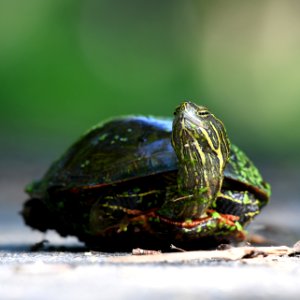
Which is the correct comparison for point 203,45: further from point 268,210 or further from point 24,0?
point 268,210

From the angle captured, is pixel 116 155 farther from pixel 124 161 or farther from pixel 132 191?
pixel 132 191

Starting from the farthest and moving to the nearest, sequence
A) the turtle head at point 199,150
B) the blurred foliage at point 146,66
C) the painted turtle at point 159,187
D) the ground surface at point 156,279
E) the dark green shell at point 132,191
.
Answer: the blurred foliage at point 146,66 < the dark green shell at point 132,191 < the painted turtle at point 159,187 < the turtle head at point 199,150 < the ground surface at point 156,279

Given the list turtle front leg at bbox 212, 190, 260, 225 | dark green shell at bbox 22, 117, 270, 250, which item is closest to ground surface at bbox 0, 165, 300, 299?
dark green shell at bbox 22, 117, 270, 250

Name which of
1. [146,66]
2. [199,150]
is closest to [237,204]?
[199,150]

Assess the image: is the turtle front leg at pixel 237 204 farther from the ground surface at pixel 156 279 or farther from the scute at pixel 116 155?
the ground surface at pixel 156 279

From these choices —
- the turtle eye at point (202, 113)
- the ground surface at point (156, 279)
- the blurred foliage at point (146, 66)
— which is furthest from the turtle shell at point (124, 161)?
the blurred foliage at point (146, 66)

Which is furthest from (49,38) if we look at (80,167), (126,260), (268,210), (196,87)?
(126,260)

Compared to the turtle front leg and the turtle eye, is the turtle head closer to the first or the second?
the turtle eye
